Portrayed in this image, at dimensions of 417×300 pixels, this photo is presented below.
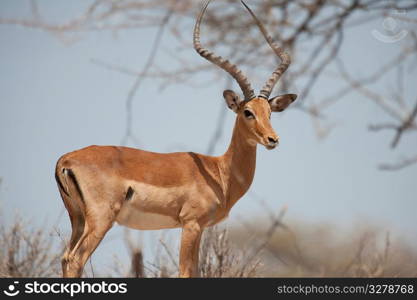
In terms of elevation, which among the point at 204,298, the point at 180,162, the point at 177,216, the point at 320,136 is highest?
the point at 180,162

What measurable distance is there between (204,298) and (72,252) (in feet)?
4.10

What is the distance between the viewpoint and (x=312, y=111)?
303 centimetres

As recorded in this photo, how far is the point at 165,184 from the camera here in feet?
19.0

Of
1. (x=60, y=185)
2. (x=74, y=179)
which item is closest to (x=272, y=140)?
(x=74, y=179)

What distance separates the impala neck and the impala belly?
0.57 meters

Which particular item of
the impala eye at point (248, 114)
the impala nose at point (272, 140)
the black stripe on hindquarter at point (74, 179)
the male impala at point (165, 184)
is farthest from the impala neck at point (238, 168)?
the black stripe on hindquarter at point (74, 179)

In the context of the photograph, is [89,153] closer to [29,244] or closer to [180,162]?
[180,162]

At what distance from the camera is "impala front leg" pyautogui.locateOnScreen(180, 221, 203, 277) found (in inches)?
223

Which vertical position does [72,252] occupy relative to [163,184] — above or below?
below

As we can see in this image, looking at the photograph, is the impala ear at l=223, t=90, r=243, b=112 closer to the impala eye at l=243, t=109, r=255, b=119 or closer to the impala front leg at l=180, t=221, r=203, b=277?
the impala eye at l=243, t=109, r=255, b=119

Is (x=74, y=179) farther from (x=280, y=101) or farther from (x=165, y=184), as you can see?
(x=280, y=101)

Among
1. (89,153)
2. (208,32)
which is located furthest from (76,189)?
(208,32)

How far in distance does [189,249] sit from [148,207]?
498mm

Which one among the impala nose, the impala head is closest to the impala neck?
the impala head
